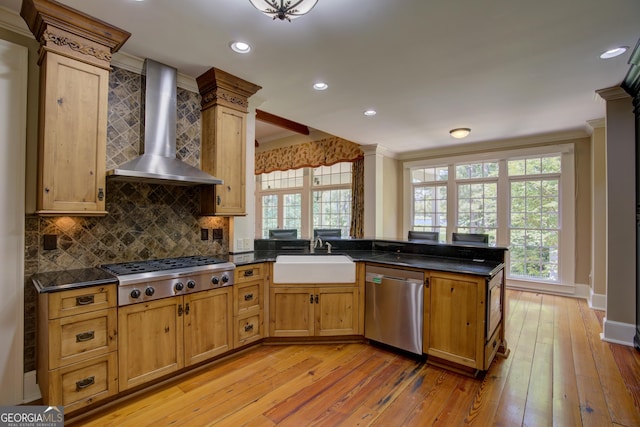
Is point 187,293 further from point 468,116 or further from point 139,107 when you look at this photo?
point 468,116

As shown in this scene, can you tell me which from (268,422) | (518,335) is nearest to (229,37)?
(268,422)

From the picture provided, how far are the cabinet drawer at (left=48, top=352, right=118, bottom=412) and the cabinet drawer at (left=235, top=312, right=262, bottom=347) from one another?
0.98 meters

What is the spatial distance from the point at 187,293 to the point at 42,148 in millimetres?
1410

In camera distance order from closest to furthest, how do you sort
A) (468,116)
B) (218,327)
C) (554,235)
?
1. (218,327)
2. (468,116)
3. (554,235)

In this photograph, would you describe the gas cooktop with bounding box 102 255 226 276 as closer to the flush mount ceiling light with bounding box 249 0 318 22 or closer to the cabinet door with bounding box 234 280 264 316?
the cabinet door with bounding box 234 280 264 316

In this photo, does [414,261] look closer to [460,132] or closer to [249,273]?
[249,273]

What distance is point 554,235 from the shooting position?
504 cm

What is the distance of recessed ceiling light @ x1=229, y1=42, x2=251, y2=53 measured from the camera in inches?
92.2

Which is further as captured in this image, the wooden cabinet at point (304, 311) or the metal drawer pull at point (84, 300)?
the wooden cabinet at point (304, 311)

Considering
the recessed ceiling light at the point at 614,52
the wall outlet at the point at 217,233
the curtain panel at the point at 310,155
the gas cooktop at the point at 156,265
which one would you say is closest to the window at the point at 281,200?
the curtain panel at the point at 310,155

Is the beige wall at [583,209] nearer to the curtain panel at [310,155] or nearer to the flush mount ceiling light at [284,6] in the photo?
→ the curtain panel at [310,155]

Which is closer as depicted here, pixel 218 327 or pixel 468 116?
pixel 218 327

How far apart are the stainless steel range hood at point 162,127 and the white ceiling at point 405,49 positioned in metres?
0.16

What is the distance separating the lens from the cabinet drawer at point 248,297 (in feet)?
9.14
